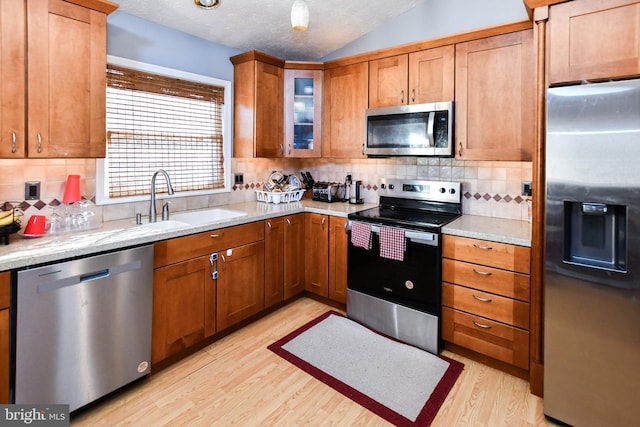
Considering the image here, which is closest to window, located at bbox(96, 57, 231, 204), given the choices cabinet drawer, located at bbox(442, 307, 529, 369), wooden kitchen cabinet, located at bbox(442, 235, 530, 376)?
wooden kitchen cabinet, located at bbox(442, 235, 530, 376)

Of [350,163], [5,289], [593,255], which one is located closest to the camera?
[5,289]

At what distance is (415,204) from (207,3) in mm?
2282

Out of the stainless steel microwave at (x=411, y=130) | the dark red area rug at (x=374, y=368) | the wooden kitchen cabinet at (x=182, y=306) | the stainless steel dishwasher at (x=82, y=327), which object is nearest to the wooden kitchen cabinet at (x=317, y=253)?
the dark red area rug at (x=374, y=368)

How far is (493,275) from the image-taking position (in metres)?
2.27

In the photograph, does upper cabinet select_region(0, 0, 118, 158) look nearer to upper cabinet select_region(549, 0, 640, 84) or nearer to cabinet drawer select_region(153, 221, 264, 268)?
cabinet drawer select_region(153, 221, 264, 268)

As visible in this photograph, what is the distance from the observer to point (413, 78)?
2.87 meters

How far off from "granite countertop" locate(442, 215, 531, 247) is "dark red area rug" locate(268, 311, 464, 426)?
0.89 m

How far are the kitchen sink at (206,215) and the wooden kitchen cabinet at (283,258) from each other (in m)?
0.34

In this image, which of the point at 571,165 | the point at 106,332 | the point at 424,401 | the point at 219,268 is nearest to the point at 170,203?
the point at 219,268

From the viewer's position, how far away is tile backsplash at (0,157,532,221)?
7.11 feet

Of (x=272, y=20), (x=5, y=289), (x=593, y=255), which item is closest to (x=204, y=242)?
(x=5, y=289)

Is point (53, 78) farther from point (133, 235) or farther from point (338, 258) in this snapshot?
point (338, 258)

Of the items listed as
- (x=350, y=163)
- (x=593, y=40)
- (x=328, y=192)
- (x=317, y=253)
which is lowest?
(x=317, y=253)

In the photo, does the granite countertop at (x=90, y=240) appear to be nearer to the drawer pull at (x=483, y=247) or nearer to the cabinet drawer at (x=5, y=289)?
the cabinet drawer at (x=5, y=289)
